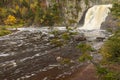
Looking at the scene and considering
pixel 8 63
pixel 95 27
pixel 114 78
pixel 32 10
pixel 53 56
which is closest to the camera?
pixel 114 78

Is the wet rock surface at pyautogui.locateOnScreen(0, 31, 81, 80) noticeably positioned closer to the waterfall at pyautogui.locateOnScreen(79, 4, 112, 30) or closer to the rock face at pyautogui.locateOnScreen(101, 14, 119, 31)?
the rock face at pyautogui.locateOnScreen(101, 14, 119, 31)

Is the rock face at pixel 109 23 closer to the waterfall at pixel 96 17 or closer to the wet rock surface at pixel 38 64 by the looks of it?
the waterfall at pixel 96 17

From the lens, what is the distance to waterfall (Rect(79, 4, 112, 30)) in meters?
68.9

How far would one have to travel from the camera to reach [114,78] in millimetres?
16484

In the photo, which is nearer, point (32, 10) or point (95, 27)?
point (95, 27)

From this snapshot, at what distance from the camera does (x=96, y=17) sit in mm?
70812

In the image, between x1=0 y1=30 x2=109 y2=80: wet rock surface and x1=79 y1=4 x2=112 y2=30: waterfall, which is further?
x1=79 y1=4 x2=112 y2=30: waterfall

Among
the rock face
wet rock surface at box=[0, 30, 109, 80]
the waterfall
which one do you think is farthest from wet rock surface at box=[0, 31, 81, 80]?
the waterfall

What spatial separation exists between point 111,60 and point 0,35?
44.7m

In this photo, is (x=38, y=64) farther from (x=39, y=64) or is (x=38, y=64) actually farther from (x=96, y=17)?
(x=96, y=17)

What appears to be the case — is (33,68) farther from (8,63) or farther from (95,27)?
(95,27)

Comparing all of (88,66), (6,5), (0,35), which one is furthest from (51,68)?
(6,5)

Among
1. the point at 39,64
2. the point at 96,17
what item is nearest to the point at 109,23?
the point at 96,17

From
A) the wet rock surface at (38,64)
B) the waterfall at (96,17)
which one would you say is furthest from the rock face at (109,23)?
the wet rock surface at (38,64)
